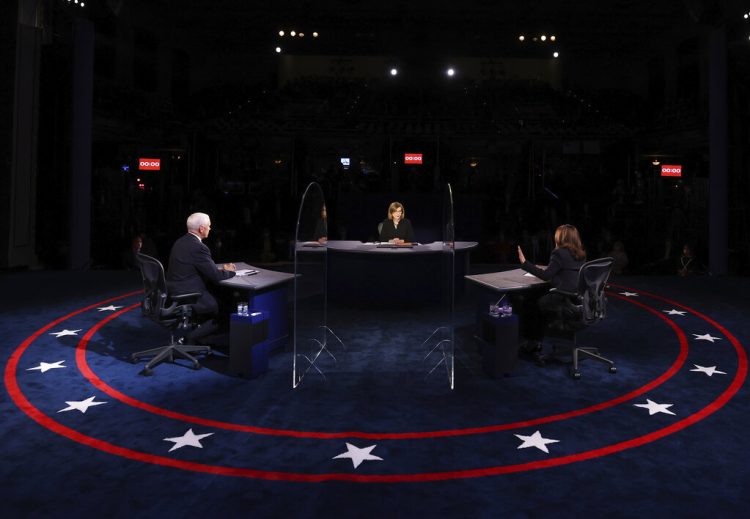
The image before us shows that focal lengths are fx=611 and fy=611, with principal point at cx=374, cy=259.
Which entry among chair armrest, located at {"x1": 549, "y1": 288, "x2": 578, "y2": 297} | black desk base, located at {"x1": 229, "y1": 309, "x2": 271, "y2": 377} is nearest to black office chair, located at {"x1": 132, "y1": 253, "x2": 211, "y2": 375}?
black desk base, located at {"x1": 229, "y1": 309, "x2": 271, "y2": 377}

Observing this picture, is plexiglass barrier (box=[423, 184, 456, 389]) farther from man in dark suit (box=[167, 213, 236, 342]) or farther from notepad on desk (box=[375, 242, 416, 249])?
man in dark suit (box=[167, 213, 236, 342])

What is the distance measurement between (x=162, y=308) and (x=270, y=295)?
45.3 inches

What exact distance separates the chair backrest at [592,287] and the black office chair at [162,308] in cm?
340

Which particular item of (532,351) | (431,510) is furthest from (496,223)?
(431,510)

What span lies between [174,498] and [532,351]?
391 centimetres

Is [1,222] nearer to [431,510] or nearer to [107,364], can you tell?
[107,364]

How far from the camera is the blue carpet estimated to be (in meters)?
3.24

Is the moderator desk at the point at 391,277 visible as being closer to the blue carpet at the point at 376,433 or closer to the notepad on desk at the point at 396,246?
the notepad on desk at the point at 396,246

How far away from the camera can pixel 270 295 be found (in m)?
6.17

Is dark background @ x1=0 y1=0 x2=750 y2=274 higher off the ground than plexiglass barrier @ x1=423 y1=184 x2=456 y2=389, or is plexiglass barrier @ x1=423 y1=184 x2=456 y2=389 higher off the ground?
dark background @ x1=0 y1=0 x2=750 y2=274

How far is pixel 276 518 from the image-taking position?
304 cm

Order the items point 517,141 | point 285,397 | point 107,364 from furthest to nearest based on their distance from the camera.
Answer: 1. point 517,141
2. point 107,364
3. point 285,397

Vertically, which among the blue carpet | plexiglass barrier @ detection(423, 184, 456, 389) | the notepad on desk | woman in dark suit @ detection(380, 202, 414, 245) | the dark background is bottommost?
the blue carpet

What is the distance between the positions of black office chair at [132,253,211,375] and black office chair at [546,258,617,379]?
10.9 feet
